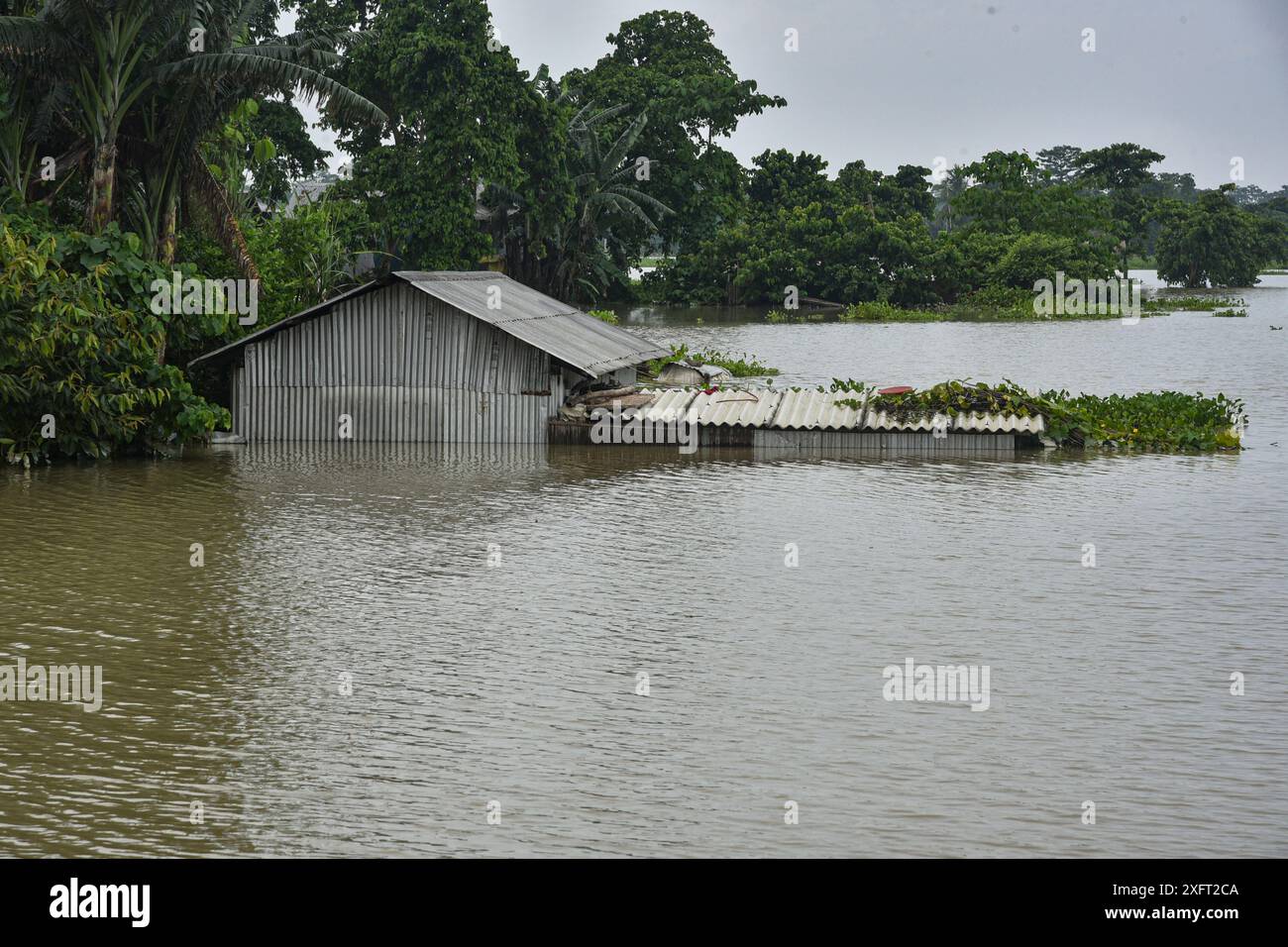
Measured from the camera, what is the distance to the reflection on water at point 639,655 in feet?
30.8

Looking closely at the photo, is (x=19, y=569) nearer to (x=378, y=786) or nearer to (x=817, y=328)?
(x=378, y=786)

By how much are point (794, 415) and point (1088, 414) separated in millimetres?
5657

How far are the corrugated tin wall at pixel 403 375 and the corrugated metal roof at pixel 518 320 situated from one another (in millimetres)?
267

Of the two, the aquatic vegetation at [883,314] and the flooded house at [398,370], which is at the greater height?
the aquatic vegetation at [883,314]

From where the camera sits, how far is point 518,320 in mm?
26031

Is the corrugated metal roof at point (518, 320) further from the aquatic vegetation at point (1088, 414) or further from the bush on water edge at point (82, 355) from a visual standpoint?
the aquatic vegetation at point (1088, 414)

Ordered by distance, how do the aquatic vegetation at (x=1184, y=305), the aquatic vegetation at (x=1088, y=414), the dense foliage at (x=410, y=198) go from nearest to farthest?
the dense foliage at (x=410, y=198) → the aquatic vegetation at (x=1088, y=414) → the aquatic vegetation at (x=1184, y=305)
